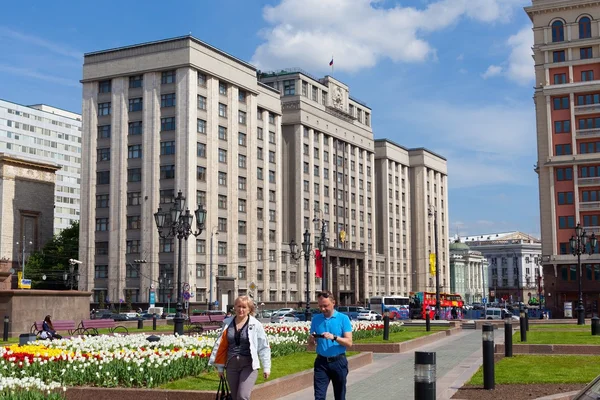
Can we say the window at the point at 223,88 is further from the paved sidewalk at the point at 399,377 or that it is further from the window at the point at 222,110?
the paved sidewalk at the point at 399,377

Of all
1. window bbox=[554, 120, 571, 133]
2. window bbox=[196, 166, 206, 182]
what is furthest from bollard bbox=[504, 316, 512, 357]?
window bbox=[196, 166, 206, 182]

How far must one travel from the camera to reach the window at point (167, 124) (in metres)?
79.6

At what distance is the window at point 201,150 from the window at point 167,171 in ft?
9.99

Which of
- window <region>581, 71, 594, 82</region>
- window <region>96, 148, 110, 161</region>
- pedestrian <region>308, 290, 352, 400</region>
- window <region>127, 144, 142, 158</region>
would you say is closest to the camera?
pedestrian <region>308, 290, 352, 400</region>

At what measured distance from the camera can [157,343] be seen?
20.4 metres

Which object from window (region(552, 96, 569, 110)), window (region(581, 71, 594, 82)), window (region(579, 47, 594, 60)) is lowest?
window (region(552, 96, 569, 110))

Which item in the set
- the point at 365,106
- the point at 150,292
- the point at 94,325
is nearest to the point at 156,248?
the point at 150,292

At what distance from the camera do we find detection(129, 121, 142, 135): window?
3209 inches

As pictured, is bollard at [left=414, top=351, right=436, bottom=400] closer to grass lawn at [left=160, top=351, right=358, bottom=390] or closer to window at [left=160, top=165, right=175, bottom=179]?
grass lawn at [left=160, top=351, right=358, bottom=390]

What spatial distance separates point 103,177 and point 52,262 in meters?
16.6

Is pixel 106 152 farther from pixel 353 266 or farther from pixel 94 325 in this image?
pixel 94 325

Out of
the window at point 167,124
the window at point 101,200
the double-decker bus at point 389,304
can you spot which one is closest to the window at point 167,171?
the window at point 167,124

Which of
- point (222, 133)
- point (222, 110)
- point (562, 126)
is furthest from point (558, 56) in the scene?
point (222, 133)

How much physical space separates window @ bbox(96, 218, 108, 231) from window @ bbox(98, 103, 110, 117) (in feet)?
38.4
